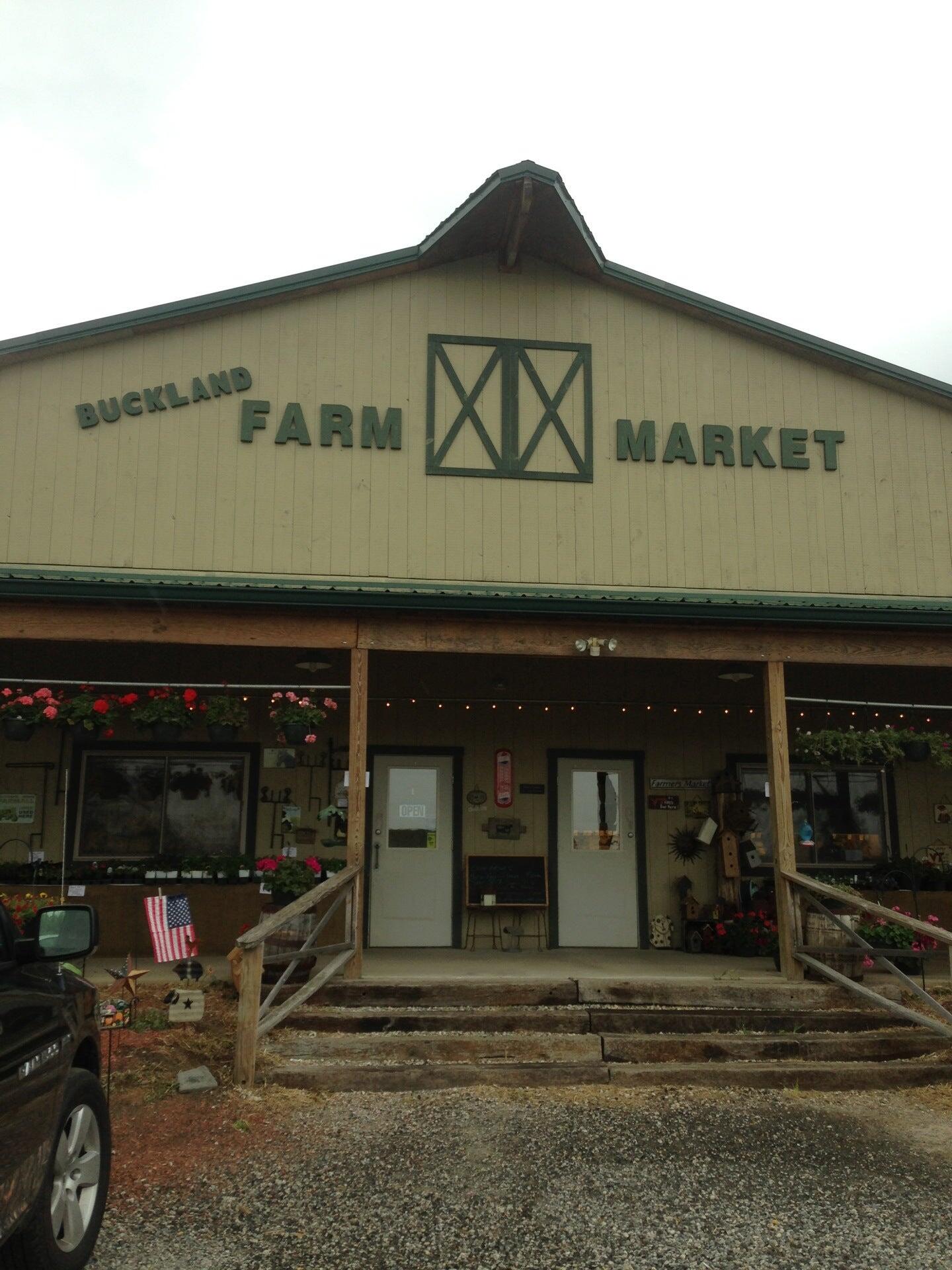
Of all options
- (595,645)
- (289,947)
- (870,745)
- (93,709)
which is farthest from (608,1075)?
(93,709)

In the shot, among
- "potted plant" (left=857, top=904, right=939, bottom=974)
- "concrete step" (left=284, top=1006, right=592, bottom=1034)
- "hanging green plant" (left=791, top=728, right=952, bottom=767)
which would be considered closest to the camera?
"concrete step" (left=284, top=1006, right=592, bottom=1034)

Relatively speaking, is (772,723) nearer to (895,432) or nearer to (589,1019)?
(589,1019)

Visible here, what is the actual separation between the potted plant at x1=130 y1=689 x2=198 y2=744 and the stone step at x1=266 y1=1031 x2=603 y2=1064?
2961mm

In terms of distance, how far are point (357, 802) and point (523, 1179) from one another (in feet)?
11.5

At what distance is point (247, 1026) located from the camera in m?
6.09

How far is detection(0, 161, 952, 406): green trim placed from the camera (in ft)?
33.9

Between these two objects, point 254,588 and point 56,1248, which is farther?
point 254,588

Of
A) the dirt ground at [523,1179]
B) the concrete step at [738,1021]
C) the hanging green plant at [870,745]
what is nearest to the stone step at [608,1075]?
the dirt ground at [523,1179]

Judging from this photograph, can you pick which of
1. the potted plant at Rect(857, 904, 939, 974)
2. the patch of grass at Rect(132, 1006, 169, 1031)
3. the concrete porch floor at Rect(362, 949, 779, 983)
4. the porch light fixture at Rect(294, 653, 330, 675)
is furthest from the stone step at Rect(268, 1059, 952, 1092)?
the porch light fixture at Rect(294, 653, 330, 675)

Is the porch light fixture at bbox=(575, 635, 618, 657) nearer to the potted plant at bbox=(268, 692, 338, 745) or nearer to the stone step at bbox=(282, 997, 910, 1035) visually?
the potted plant at bbox=(268, 692, 338, 745)

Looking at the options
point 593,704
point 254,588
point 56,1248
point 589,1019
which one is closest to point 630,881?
point 593,704

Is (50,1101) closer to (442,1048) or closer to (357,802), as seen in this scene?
(442,1048)

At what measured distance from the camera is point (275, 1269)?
3.94m

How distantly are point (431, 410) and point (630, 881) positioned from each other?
5.53 m
